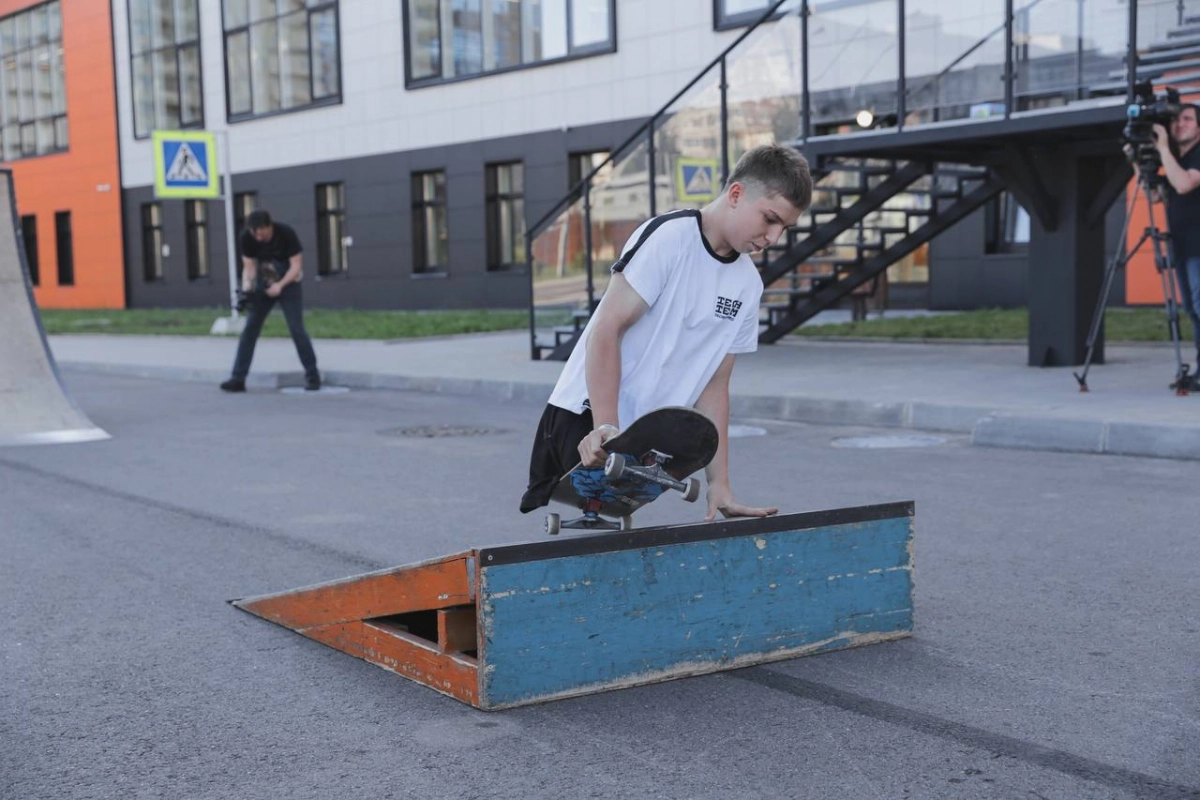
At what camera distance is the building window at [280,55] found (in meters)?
30.2

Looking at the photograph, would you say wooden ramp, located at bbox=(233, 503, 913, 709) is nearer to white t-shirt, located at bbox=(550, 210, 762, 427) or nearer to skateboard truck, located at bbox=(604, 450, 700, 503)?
skateboard truck, located at bbox=(604, 450, 700, 503)

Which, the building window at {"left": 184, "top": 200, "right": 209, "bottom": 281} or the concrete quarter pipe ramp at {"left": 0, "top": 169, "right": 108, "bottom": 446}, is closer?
the concrete quarter pipe ramp at {"left": 0, "top": 169, "right": 108, "bottom": 446}

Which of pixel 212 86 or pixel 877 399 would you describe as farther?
pixel 212 86

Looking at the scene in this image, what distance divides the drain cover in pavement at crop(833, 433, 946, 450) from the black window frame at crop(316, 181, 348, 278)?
23003 millimetres

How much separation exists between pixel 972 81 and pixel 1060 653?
8519 millimetres

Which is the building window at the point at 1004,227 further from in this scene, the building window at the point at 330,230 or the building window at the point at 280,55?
the building window at the point at 330,230

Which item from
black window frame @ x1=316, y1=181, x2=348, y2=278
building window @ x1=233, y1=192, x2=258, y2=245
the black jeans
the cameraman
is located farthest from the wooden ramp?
building window @ x1=233, y1=192, x2=258, y2=245

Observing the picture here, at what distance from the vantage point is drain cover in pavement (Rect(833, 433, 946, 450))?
877 cm

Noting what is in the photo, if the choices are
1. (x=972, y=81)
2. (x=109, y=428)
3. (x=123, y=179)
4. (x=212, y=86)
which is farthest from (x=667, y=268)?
(x=123, y=179)

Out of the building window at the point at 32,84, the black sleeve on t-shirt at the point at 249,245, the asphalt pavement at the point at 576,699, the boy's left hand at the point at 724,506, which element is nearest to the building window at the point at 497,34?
the black sleeve on t-shirt at the point at 249,245

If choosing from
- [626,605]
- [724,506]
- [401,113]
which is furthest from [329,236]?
[626,605]

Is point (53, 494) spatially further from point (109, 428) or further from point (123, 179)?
point (123, 179)

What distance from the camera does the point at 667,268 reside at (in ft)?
12.5

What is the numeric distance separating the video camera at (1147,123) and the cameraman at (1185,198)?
8cm
